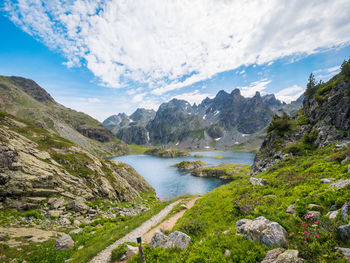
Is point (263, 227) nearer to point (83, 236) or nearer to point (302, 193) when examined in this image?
point (302, 193)

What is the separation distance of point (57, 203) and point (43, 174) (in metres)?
6.05

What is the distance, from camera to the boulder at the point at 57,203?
21.6m

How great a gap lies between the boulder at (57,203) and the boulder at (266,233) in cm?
2536

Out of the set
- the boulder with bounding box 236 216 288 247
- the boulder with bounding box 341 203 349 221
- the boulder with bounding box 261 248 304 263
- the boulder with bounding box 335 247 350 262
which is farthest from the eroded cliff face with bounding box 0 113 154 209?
the boulder with bounding box 341 203 349 221

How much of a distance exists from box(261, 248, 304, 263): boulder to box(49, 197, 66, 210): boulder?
1051 inches

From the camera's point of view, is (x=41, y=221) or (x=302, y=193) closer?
(x=302, y=193)

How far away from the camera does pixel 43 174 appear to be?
24562mm

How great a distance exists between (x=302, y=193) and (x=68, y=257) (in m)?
20.7

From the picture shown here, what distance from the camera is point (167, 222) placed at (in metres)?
21.0

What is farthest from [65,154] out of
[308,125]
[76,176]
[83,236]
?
[308,125]

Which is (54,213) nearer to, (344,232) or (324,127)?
(344,232)

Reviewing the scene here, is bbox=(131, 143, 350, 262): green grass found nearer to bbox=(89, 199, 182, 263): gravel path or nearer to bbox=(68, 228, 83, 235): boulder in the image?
bbox=(89, 199, 182, 263): gravel path

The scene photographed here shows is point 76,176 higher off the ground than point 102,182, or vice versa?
point 76,176

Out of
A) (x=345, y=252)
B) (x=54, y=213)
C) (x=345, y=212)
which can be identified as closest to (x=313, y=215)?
(x=345, y=212)
